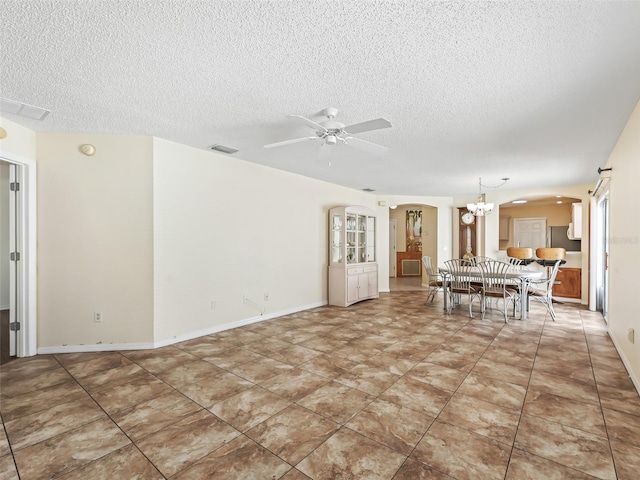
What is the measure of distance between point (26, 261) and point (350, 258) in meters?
4.69

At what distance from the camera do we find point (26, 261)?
329 cm

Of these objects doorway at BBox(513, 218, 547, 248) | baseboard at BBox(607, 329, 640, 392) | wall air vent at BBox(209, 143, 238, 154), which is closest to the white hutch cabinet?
wall air vent at BBox(209, 143, 238, 154)

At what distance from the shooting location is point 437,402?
236 cm

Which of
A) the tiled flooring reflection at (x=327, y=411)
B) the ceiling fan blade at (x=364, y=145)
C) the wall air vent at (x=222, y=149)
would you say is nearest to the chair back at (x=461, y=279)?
the tiled flooring reflection at (x=327, y=411)

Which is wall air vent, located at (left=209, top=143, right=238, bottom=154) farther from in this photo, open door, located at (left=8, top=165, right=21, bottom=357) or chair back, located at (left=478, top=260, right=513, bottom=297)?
chair back, located at (left=478, top=260, right=513, bottom=297)

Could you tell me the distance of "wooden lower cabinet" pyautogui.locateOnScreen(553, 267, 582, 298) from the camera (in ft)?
21.1

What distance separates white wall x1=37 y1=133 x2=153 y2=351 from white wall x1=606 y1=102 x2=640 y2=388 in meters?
4.70

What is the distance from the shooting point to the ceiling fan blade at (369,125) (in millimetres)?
2463

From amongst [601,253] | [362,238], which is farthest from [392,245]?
[601,253]

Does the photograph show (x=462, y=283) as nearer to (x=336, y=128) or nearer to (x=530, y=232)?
(x=336, y=128)

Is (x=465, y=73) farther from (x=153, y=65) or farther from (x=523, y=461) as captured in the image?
(x=523, y=461)

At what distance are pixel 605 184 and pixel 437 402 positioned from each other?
4.19 m

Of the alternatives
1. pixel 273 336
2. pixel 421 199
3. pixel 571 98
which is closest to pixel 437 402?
pixel 273 336

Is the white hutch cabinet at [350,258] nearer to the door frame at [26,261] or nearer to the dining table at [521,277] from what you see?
the dining table at [521,277]
